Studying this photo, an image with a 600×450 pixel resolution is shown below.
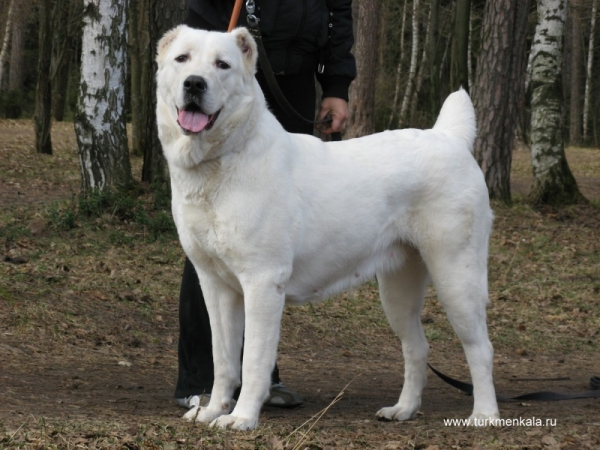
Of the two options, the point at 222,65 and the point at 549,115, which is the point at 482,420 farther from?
the point at 549,115

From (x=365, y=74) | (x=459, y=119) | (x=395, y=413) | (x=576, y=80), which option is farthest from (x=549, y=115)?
(x=576, y=80)

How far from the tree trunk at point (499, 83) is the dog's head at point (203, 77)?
8018 mm

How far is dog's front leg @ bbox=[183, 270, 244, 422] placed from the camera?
13.2 ft

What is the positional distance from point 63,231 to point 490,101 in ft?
19.0

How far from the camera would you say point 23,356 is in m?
5.46

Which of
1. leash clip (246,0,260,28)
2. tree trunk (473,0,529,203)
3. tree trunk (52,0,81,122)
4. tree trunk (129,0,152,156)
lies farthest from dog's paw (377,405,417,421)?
tree trunk (52,0,81,122)

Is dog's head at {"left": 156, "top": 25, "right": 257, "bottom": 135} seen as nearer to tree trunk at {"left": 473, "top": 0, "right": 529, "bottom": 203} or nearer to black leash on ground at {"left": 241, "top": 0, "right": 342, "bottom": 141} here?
black leash on ground at {"left": 241, "top": 0, "right": 342, "bottom": 141}

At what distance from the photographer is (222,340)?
13.4ft

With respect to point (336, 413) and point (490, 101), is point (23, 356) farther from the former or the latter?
point (490, 101)

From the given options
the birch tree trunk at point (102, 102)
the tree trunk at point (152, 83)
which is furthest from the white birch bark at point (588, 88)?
the birch tree trunk at point (102, 102)

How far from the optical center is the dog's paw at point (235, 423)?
149 inches

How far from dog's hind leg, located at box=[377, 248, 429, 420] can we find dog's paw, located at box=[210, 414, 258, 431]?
1.02 metres

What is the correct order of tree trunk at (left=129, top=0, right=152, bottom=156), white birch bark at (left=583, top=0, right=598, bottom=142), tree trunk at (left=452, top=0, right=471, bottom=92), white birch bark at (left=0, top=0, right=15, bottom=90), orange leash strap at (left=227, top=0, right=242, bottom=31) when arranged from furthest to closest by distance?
white birch bark at (left=583, top=0, right=598, bottom=142), white birch bark at (left=0, top=0, right=15, bottom=90), tree trunk at (left=129, top=0, right=152, bottom=156), tree trunk at (left=452, top=0, right=471, bottom=92), orange leash strap at (left=227, top=0, right=242, bottom=31)

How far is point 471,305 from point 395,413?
686mm
